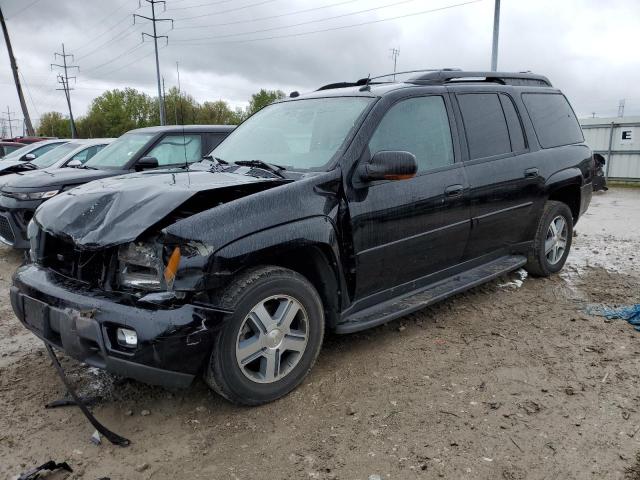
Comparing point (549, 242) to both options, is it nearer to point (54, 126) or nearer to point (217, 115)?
point (217, 115)

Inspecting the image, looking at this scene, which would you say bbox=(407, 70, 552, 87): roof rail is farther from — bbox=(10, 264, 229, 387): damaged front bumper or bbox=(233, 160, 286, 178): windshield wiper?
bbox=(10, 264, 229, 387): damaged front bumper

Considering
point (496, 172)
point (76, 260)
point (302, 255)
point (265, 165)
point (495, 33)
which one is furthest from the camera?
point (495, 33)

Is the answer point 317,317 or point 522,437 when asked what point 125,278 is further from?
point 522,437

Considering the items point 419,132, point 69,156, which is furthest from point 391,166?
point 69,156

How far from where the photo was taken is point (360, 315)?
135 inches

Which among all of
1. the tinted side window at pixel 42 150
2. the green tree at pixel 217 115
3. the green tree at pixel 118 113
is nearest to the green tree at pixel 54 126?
the green tree at pixel 118 113

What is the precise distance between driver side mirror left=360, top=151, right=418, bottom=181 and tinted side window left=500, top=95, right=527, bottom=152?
1772mm

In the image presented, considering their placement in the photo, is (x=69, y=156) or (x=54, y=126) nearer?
(x=69, y=156)

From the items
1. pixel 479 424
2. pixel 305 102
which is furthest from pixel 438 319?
pixel 305 102

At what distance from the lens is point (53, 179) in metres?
6.45

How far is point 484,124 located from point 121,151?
5.22m

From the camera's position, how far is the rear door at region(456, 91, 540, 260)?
13.5 feet

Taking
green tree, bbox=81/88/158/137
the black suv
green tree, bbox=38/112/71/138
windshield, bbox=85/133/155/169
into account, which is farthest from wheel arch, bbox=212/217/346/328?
green tree, bbox=38/112/71/138

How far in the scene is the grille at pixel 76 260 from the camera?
2775 millimetres
